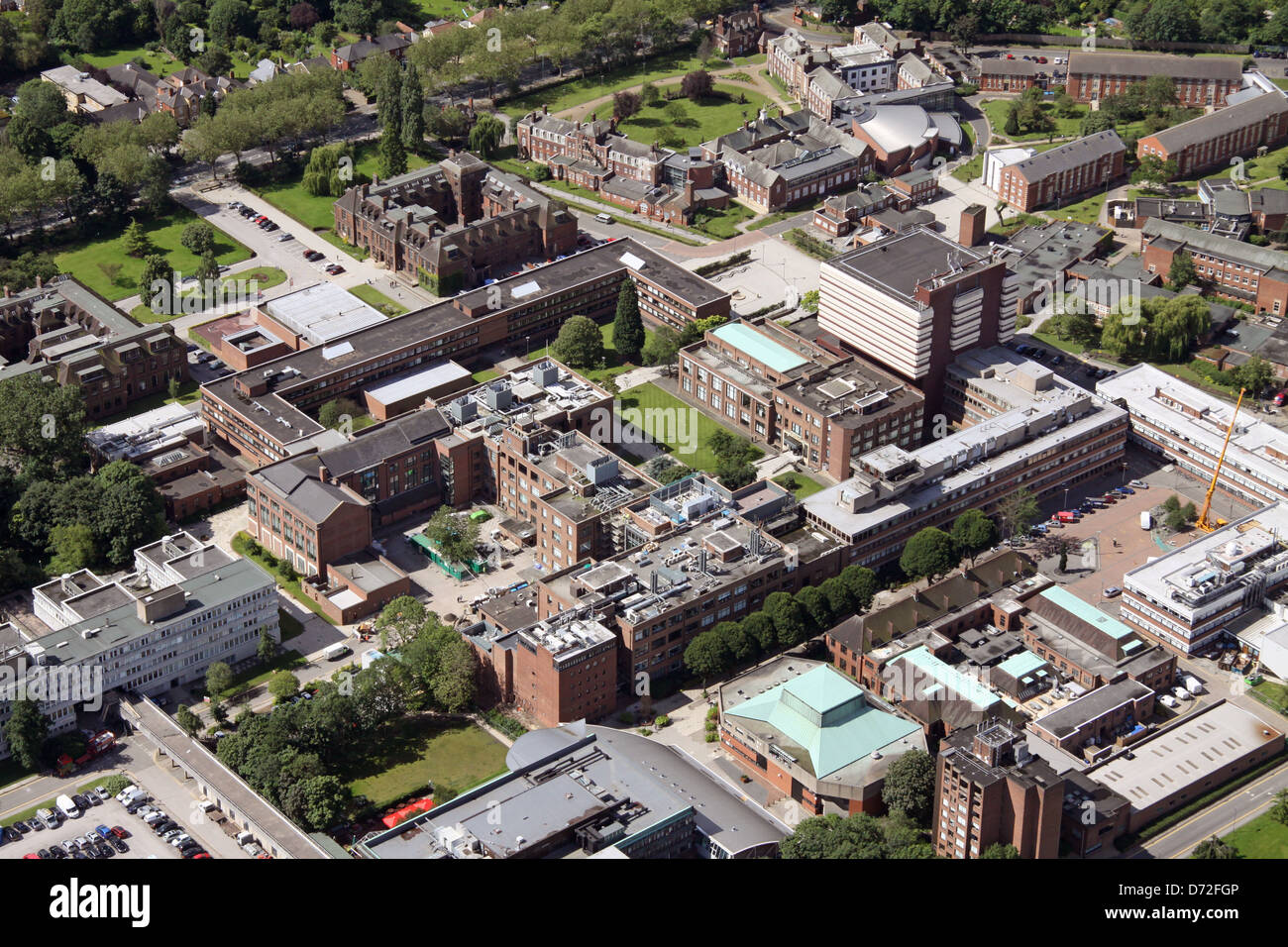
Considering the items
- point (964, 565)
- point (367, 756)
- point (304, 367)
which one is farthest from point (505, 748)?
point (304, 367)

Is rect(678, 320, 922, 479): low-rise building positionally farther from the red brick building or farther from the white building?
the red brick building

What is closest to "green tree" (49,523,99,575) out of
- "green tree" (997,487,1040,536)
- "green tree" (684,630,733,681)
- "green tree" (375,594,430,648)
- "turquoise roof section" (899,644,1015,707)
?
"green tree" (375,594,430,648)

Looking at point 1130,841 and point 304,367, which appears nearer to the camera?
point 1130,841

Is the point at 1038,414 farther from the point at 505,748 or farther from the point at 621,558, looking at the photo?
the point at 505,748

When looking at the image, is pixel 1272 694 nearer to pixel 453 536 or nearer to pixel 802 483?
pixel 802 483

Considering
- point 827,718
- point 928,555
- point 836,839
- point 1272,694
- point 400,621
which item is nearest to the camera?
point 836,839

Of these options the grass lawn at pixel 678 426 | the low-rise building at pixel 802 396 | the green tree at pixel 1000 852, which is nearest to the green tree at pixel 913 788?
the green tree at pixel 1000 852

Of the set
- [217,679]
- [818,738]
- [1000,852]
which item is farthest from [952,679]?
[217,679]
